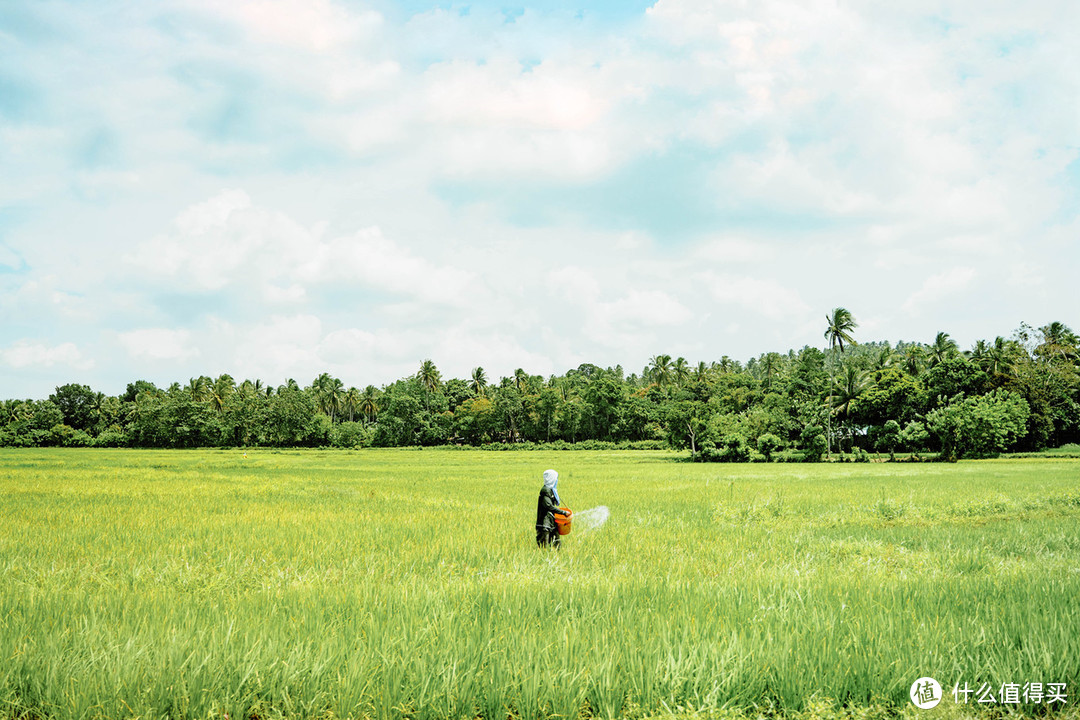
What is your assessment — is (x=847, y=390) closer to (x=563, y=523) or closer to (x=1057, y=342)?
(x=1057, y=342)

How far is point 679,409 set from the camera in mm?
49844

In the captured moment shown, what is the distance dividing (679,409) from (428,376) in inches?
1873

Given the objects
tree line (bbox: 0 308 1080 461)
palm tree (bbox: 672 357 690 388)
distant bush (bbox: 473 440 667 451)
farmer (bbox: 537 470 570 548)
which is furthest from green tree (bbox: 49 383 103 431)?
farmer (bbox: 537 470 570 548)

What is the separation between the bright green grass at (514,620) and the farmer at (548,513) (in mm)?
461

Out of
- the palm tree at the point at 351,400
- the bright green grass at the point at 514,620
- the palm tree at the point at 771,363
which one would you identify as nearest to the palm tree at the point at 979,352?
the palm tree at the point at 771,363

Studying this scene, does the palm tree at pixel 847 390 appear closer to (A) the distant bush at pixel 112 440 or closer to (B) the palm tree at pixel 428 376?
(B) the palm tree at pixel 428 376

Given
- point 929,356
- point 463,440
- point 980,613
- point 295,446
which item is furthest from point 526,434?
point 980,613

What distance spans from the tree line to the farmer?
40.0 meters

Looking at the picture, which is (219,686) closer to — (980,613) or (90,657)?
(90,657)

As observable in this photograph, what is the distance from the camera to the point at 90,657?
3982 millimetres

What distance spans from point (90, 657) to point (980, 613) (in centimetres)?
686

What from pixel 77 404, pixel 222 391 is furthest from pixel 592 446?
pixel 77 404

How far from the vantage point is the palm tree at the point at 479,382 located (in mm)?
91188

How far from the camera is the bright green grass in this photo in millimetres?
3598
